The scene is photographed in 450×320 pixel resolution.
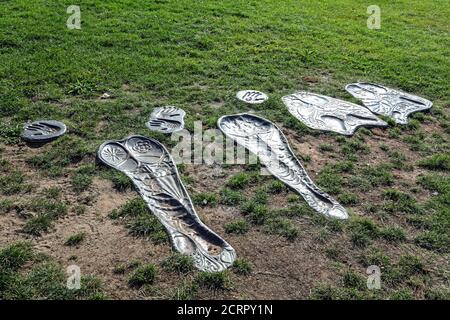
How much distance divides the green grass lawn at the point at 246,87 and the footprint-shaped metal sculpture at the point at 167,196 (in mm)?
199

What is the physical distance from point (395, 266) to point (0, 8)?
1026 centimetres

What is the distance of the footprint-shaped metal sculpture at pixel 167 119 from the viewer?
20.6ft

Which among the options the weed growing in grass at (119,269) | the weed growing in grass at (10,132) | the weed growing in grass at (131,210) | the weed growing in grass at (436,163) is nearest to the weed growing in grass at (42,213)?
the weed growing in grass at (131,210)

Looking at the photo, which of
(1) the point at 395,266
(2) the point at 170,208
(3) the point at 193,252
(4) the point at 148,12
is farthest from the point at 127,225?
(4) the point at 148,12

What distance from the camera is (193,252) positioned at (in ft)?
14.0

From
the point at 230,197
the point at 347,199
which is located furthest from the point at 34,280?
the point at 347,199

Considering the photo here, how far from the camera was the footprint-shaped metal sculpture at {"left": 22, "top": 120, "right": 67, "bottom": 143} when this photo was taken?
5.83 meters

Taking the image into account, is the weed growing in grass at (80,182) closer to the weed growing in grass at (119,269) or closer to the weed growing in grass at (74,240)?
the weed growing in grass at (74,240)

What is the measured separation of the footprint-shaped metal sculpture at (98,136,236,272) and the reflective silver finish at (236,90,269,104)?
6.75ft

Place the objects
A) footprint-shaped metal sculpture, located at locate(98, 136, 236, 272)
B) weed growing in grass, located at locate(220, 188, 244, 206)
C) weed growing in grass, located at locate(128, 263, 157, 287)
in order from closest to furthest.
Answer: weed growing in grass, located at locate(128, 263, 157, 287), footprint-shaped metal sculpture, located at locate(98, 136, 236, 272), weed growing in grass, located at locate(220, 188, 244, 206)

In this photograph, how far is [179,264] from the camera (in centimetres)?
412

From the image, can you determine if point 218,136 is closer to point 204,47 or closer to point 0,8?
point 204,47

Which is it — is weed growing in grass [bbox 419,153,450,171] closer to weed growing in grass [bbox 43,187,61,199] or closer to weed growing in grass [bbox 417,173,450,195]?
weed growing in grass [bbox 417,173,450,195]

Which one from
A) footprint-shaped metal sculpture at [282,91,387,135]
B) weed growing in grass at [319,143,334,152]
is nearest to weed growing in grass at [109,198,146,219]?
weed growing in grass at [319,143,334,152]
